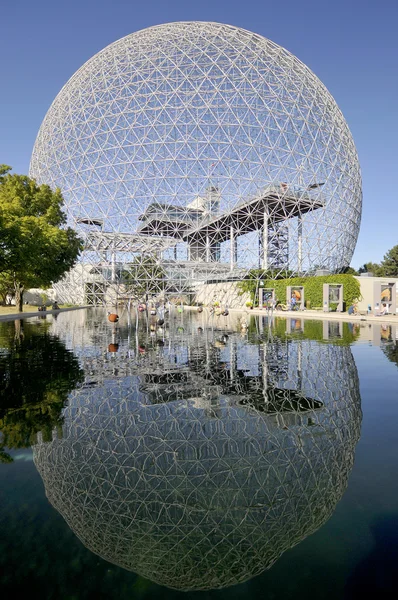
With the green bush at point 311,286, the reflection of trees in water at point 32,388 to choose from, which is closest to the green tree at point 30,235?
the reflection of trees in water at point 32,388

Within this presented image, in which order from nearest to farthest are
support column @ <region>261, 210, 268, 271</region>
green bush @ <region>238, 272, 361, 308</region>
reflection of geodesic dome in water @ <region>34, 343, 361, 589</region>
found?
reflection of geodesic dome in water @ <region>34, 343, 361, 589</region> < green bush @ <region>238, 272, 361, 308</region> < support column @ <region>261, 210, 268, 271</region>

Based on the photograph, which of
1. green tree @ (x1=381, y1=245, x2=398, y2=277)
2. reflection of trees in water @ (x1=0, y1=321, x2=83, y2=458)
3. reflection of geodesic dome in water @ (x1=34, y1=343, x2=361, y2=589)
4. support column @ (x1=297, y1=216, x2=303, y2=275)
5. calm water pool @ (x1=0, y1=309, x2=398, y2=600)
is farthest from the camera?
green tree @ (x1=381, y1=245, x2=398, y2=277)

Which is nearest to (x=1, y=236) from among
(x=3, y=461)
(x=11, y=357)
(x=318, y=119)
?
(x=11, y=357)

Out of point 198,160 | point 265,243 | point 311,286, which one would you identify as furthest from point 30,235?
point 311,286

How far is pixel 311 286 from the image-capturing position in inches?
1473

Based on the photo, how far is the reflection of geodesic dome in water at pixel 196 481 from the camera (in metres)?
2.72

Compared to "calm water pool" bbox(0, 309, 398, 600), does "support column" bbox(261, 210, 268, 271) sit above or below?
above

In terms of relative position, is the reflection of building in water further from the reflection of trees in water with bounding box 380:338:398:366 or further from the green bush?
the green bush

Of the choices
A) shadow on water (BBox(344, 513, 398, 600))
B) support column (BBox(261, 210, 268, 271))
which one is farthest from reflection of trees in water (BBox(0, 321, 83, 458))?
support column (BBox(261, 210, 268, 271))

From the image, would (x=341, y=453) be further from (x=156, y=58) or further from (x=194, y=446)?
(x=156, y=58)

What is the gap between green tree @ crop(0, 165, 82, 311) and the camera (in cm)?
2422

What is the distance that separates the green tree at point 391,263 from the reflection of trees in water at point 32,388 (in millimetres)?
61979

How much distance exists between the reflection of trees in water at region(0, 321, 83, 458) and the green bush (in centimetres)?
2895

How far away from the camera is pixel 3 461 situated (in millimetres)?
4070
